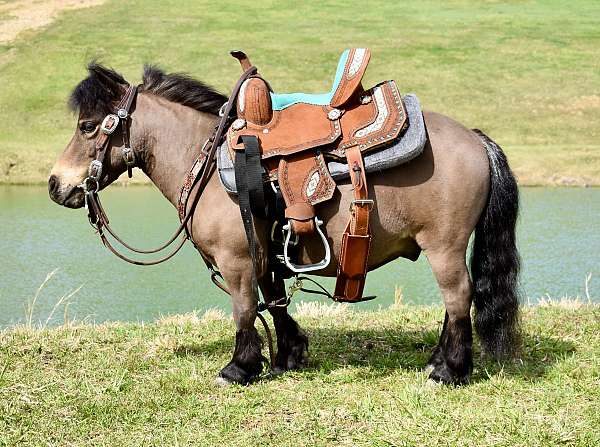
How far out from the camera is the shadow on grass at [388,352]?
5.11 m

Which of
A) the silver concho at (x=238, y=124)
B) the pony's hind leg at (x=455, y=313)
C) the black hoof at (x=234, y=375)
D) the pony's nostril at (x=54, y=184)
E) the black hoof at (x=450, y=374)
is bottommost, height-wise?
the black hoof at (x=234, y=375)

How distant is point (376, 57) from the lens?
33.2m

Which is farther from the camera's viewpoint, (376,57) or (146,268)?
(376,57)

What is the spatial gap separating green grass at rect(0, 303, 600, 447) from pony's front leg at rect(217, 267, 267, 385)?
11 cm

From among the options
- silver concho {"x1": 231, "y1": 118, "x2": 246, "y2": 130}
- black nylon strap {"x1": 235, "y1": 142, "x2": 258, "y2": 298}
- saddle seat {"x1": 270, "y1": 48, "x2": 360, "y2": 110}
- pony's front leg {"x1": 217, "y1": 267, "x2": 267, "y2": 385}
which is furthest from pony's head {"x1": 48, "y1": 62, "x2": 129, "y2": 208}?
pony's front leg {"x1": 217, "y1": 267, "x2": 267, "y2": 385}

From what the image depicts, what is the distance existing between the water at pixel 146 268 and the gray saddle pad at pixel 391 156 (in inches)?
137

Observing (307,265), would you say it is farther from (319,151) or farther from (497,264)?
(497,264)

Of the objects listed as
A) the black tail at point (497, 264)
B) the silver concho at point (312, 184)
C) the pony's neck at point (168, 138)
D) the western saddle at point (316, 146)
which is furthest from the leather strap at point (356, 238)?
the pony's neck at point (168, 138)

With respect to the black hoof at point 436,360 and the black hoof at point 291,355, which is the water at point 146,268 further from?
the black hoof at point 436,360

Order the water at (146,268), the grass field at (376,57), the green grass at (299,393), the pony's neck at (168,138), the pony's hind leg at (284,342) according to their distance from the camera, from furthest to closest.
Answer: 1. the grass field at (376,57)
2. the water at (146,268)
3. the pony's hind leg at (284,342)
4. the pony's neck at (168,138)
5. the green grass at (299,393)

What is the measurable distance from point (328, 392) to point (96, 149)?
86.2 inches

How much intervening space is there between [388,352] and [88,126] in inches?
106

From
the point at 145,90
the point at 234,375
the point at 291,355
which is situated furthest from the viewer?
the point at 291,355

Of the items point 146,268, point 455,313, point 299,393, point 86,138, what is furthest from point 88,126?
point 146,268
